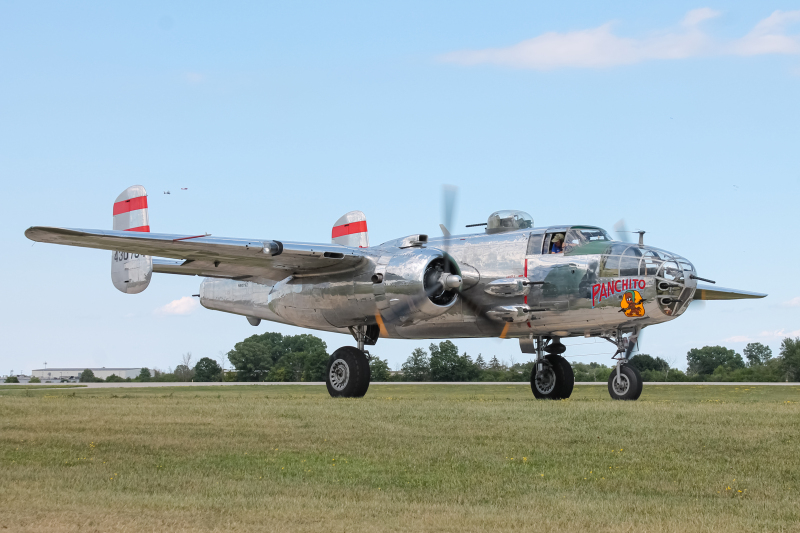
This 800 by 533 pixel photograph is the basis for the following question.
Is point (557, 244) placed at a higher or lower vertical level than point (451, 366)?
higher

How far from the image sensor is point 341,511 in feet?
28.9

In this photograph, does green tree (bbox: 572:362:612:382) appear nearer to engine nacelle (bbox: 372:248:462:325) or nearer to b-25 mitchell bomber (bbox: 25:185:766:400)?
b-25 mitchell bomber (bbox: 25:185:766:400)

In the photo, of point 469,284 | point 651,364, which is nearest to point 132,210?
point 469,284

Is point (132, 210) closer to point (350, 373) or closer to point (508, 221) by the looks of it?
point (350, 373)

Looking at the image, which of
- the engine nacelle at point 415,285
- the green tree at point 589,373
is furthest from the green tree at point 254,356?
the engine nacelle at point 415,285

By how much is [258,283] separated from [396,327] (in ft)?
18.1

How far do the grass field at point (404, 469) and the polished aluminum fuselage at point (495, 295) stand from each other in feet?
10.4

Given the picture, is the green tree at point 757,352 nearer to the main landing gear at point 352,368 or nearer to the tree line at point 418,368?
the tree line at point 418,368

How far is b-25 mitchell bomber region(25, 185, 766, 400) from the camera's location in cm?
1980

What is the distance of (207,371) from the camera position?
5450 cm

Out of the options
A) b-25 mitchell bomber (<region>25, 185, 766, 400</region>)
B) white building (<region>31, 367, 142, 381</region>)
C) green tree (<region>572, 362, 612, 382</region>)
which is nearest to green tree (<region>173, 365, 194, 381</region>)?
Result: green tree (<region>572, 362, 612, 382</region>)

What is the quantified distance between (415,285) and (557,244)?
383 centimetres

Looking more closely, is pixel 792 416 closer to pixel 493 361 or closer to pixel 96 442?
pixel 96 442

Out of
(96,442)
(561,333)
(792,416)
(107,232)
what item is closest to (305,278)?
(107,232)
